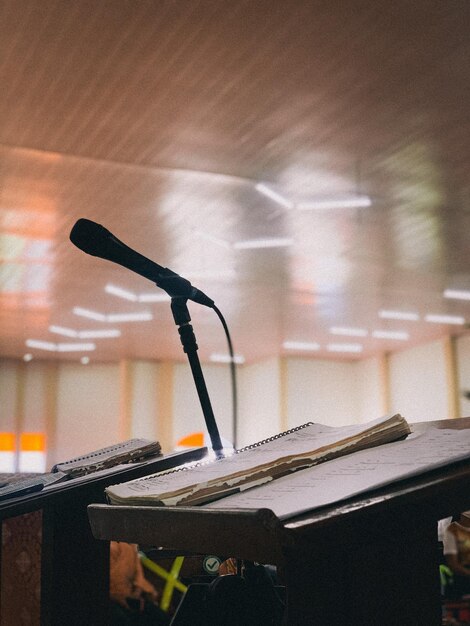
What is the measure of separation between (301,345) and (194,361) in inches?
767

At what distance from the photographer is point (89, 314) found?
16.5 meters

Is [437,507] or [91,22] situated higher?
[91,22]

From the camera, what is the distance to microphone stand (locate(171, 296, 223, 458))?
1.51 meters

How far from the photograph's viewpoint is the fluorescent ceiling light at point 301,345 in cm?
2062

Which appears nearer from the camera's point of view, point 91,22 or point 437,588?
point 437,588

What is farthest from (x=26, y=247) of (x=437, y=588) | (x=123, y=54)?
(x=437, y=588)

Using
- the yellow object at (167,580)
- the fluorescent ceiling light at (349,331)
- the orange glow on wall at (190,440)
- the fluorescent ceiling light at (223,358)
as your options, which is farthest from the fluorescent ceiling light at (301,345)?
the yellow object at (167,580)

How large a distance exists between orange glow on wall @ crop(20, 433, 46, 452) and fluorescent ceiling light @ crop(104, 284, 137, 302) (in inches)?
367

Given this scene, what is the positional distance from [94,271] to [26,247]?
4.99 feet

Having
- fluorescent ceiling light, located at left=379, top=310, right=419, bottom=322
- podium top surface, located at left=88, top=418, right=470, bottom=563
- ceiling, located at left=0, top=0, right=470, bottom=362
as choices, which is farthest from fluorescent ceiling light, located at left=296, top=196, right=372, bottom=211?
podium top surface, located at left=88, top=418, right=470, bottom=563

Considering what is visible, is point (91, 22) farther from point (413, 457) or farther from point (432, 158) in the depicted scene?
point (413, 457)

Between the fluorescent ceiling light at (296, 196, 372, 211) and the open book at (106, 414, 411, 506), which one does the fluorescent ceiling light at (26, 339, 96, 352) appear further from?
the open book at (106, 414, 411, 506)

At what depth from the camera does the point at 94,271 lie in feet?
42.8

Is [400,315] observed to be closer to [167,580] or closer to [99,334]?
[99,334]
